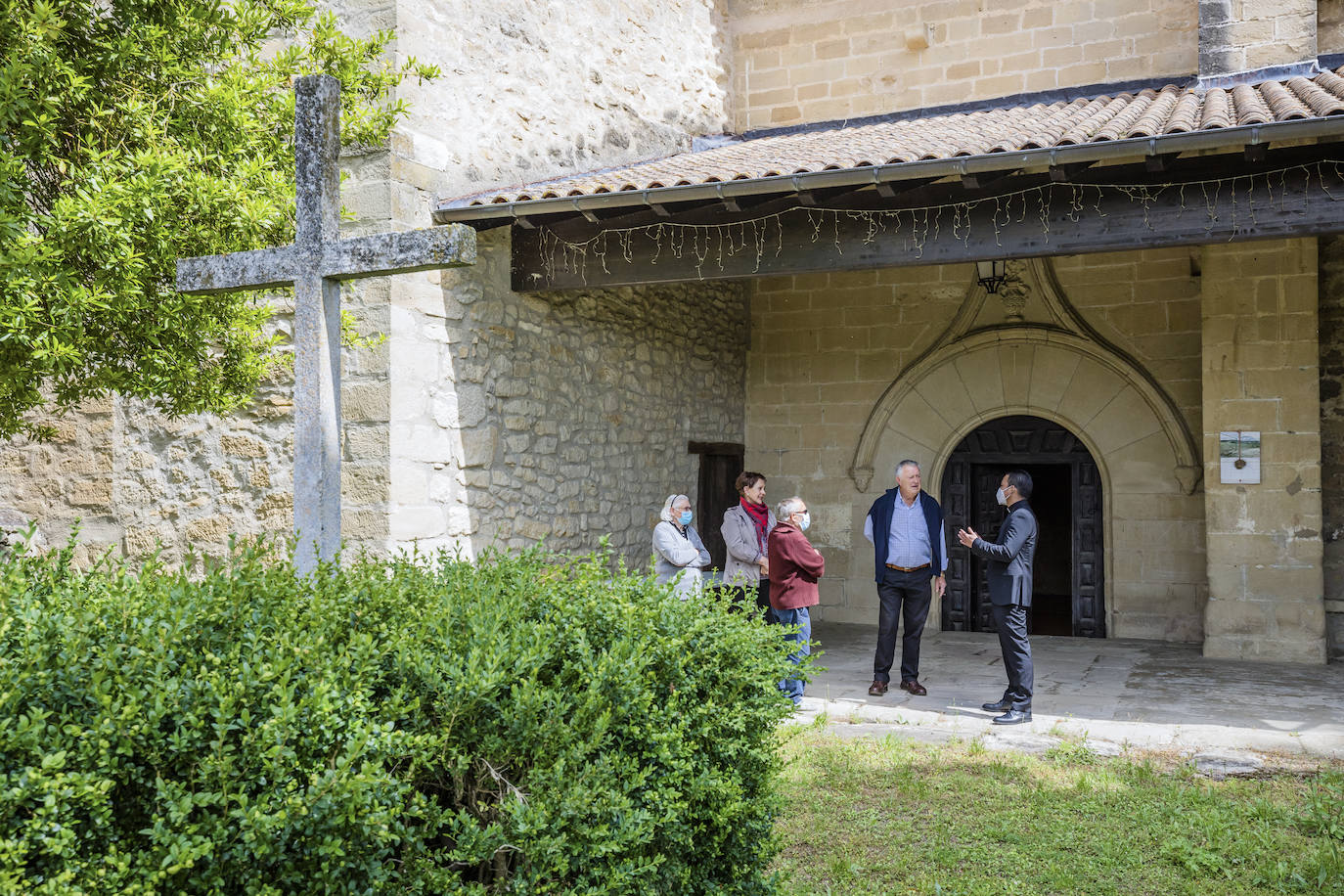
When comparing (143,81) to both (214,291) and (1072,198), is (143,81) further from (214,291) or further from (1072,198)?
(1072,198)

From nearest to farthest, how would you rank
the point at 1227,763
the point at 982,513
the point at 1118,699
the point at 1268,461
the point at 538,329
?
the point at 1227,763, the point at 1118,699, the point at 538,329, the point at 1268,461, the point at 982,513

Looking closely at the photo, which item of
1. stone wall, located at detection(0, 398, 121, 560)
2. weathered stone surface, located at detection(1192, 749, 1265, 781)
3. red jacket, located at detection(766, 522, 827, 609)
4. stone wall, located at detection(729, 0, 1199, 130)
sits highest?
stone wall, located at detection(729, 0, 1199, 130)

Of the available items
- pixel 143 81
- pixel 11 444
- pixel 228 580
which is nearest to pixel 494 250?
pixel 143 81

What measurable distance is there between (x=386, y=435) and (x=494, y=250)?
5.03 ft

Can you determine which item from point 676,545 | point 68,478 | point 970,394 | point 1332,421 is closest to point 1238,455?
point 1332,421

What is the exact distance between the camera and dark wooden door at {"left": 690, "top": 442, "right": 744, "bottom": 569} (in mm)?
9492

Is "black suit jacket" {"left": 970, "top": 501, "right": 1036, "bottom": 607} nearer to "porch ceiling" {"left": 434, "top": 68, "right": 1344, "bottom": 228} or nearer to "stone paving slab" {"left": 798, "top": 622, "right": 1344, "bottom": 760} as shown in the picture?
"stone paving slab" {"left": 798, "top": 622, "right": 1344, "bottom": 760}

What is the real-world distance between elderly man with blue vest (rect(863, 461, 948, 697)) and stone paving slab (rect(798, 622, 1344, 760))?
0.23 m

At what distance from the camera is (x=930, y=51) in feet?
32.3

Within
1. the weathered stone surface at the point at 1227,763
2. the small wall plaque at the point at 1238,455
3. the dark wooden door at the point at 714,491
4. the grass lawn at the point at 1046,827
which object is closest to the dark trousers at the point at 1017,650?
the grass lawn at the point at 1046,827

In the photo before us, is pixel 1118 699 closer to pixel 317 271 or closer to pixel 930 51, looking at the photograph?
pixel 317 271

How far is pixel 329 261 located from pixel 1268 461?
22.5ft

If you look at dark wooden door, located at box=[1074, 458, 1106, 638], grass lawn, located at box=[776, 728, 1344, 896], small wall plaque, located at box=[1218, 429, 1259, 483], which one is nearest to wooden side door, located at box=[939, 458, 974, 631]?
dark wooden door, located at box=[1074, 458, 1106, 638]

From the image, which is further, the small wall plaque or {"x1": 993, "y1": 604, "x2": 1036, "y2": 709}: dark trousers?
Answer: the small wall plaque
